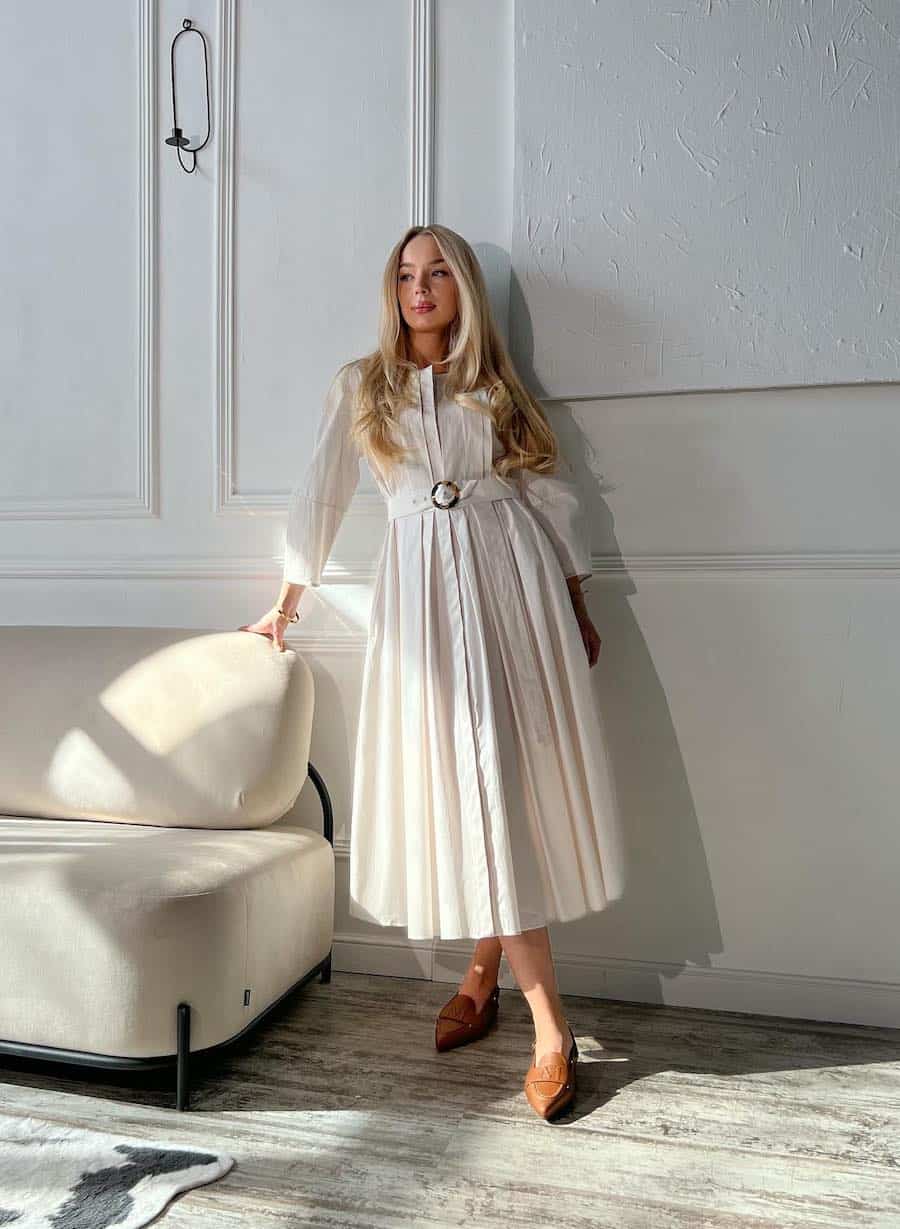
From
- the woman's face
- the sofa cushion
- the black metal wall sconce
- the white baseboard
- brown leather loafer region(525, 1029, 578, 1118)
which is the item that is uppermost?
the black metal wall sconce

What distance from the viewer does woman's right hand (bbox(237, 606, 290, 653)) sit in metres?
2.41

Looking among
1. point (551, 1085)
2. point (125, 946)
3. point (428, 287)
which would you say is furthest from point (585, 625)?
point (125, 946)

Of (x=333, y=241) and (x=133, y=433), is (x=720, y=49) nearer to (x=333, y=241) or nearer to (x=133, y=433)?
(x=333, y=241)

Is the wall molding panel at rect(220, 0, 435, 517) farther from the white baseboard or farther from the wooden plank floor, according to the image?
the wooden plank floor

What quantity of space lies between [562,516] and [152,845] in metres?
1.11

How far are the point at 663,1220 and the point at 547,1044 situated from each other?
45 cm

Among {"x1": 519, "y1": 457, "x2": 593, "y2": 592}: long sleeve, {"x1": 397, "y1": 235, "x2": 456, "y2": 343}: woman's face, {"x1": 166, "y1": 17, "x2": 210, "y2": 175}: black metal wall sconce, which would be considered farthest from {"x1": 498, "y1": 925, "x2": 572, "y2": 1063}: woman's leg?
{"x1": 166, "y1": 17, "x2": 210, "y2": 175}: black metal wall sconce

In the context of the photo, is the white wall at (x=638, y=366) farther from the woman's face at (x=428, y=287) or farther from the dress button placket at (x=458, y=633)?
the dress button placket at (x=458, y=633)

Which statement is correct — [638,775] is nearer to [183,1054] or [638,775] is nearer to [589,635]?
[589,635]

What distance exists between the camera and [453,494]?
7.11ft

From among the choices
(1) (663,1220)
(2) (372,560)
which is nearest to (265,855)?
(2) (372,560)

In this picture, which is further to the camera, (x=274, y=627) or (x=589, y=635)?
(x=274, y=627)

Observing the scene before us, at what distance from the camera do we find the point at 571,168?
245cm

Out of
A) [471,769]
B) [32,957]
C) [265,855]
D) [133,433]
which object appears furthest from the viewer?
[133,433]
